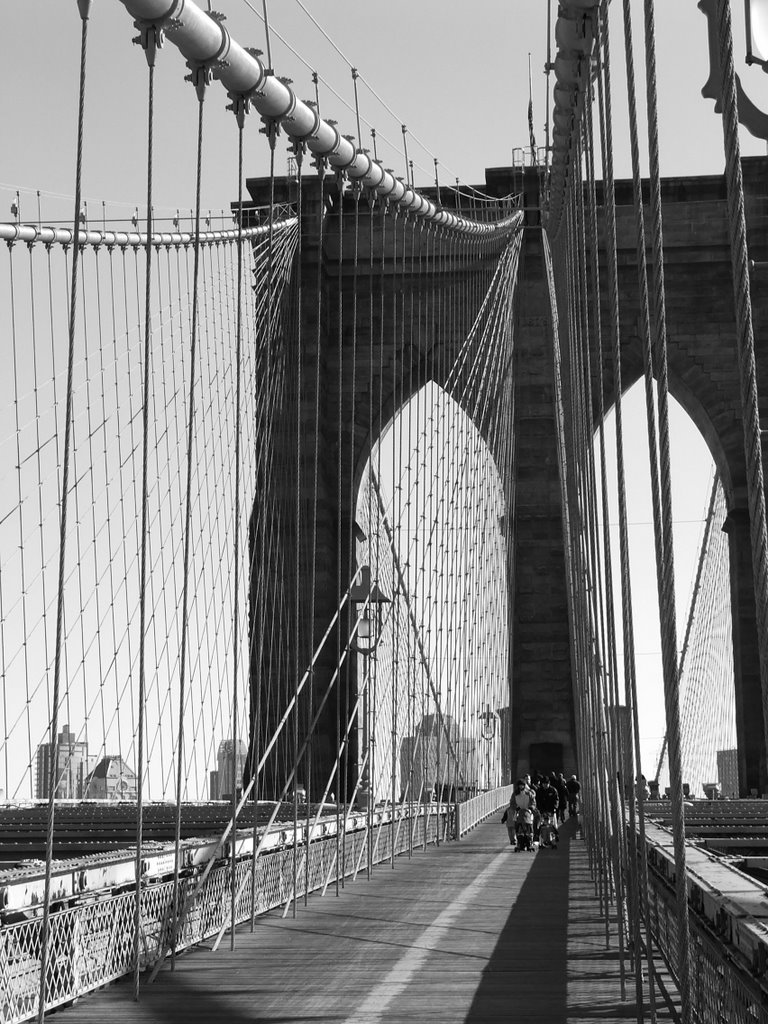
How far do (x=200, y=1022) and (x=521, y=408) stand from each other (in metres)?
25.0

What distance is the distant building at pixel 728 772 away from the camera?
31394mm

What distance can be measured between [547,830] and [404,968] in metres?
10.1

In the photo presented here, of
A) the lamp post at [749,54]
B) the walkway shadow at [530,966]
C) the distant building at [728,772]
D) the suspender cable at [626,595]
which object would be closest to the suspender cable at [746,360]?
the lamp post at [749,54]

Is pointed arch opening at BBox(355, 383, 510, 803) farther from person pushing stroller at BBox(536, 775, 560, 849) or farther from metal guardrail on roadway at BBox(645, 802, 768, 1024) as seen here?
metal guardrail on roadway at BBox(645, 802, 768, 1024)

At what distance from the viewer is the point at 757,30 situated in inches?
161

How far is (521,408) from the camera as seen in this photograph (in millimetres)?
29938

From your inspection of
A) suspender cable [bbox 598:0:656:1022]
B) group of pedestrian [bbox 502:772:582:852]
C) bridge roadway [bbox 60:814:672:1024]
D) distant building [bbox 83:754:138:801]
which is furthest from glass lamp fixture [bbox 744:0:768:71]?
distant building [bbox 83:754:138:801]

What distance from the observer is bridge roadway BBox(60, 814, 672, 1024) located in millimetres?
5652

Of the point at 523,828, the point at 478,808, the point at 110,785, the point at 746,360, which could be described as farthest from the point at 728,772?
the point at 746,360

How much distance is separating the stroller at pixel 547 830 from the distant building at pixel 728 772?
13.8m

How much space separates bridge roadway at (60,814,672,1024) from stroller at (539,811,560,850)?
579 cm

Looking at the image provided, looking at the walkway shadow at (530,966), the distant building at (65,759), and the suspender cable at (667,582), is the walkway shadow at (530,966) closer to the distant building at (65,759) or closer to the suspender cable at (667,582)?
the suspender cable at (667,582)

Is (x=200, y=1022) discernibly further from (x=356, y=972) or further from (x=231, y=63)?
(x=231, y=63)

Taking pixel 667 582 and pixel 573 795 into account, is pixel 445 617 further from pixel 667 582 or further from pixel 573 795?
pixel 667 582
